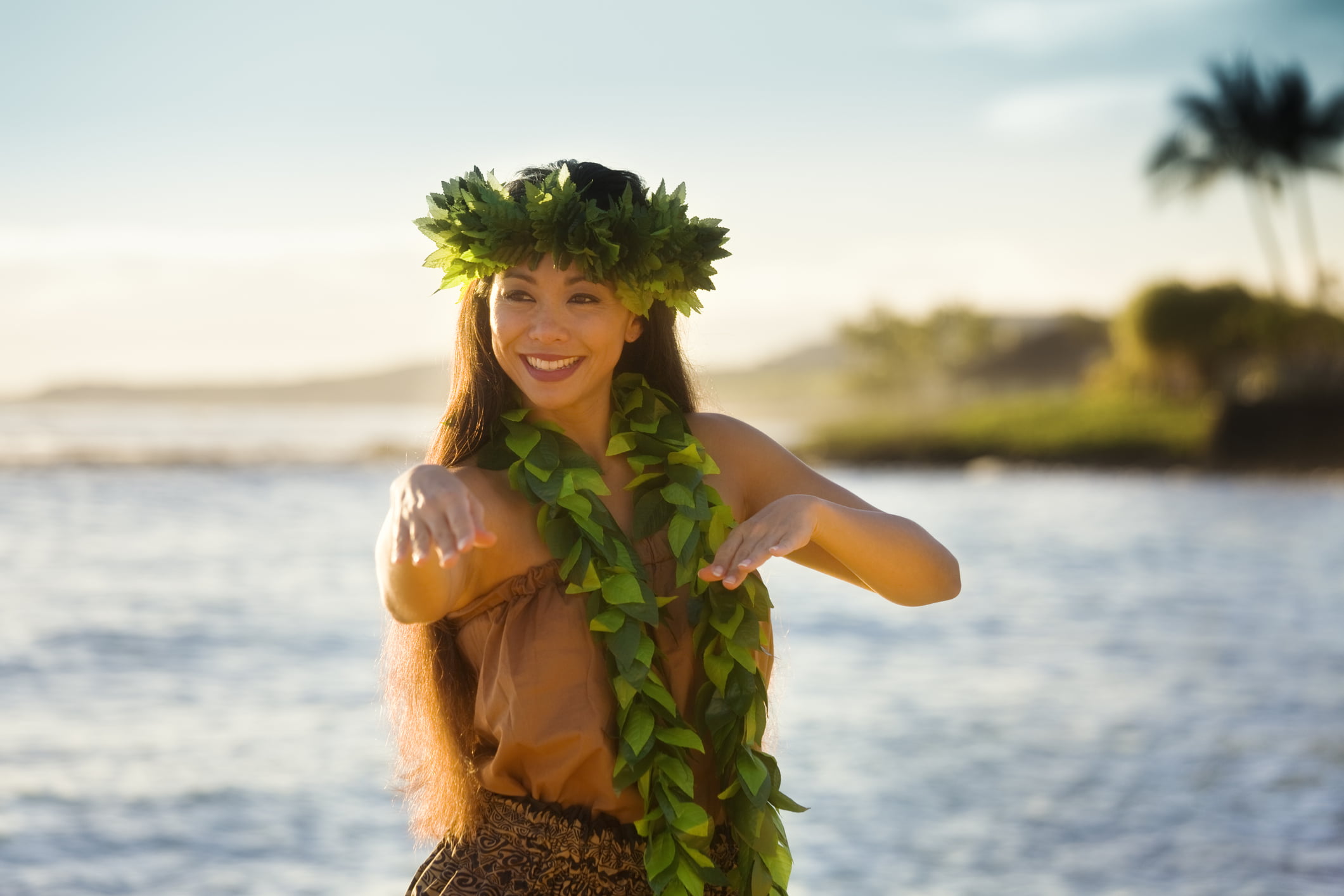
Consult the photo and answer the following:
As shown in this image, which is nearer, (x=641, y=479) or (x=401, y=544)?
(x=401, y=544)

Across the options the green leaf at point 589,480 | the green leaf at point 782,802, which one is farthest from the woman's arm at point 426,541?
the green leaf at point 782,802

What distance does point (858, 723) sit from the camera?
32.0 ft

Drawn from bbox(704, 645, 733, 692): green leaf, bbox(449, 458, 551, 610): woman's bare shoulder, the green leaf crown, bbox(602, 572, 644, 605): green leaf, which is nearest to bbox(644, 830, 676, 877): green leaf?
bbox(704, 645, 733, 692): green leaf

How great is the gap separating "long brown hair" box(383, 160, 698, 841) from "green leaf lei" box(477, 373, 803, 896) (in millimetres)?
61

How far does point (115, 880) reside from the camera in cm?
657

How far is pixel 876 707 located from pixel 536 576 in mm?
8463

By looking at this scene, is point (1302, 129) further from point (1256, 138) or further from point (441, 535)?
point (441, 535)

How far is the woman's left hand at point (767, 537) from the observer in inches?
78.9

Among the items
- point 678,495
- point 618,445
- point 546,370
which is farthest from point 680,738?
point 546,370

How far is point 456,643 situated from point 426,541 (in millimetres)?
486

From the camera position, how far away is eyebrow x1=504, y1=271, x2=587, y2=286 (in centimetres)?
217

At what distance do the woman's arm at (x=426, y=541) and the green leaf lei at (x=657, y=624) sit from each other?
0.22 metres

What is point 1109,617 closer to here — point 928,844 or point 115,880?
point 928,844

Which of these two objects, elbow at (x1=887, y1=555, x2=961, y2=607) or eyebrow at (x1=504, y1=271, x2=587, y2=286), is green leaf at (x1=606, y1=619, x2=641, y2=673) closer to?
elbow at (x1=887, y1=555, x2=961, y2=607)
